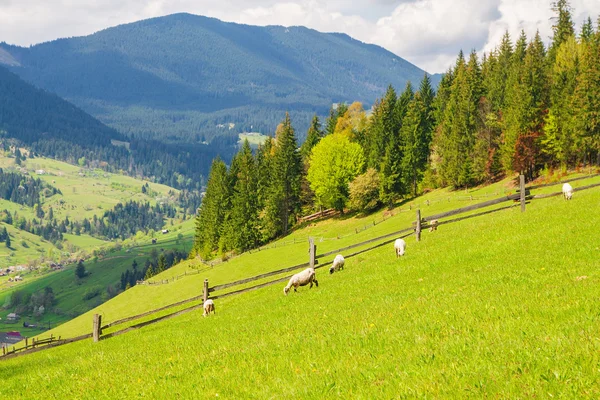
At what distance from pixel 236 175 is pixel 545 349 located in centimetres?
10025

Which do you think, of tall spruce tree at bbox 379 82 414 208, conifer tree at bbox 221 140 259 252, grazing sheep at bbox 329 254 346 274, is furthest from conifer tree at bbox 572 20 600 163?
conifer tree at bbox 221 140 259 252

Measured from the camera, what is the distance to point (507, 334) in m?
10.3

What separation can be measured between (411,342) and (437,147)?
88455 mm

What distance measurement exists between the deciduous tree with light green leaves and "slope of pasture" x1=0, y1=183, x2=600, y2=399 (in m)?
72.8

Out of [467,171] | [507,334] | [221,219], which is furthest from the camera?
[221,219]

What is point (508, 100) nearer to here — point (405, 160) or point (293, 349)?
point (405, 160)

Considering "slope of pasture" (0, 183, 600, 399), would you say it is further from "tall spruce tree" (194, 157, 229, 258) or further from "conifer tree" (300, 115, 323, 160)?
"conifer tree" (300, 115, 323, 160)

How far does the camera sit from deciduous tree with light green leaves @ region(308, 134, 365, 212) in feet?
313


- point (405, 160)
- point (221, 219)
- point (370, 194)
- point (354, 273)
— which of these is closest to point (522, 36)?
point (405, 160)

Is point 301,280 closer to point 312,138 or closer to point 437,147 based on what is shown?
point 437,147

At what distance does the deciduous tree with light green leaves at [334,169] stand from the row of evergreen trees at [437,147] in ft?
0.65

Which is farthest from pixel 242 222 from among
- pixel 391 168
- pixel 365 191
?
pixel 391 168

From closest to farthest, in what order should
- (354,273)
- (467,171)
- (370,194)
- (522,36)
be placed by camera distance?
1. (354,273)
2. (467,171)
3. (370,194)
4. (522,36)

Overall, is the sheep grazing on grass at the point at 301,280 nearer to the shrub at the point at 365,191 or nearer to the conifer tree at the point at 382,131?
the shrub at the point at 365,191
